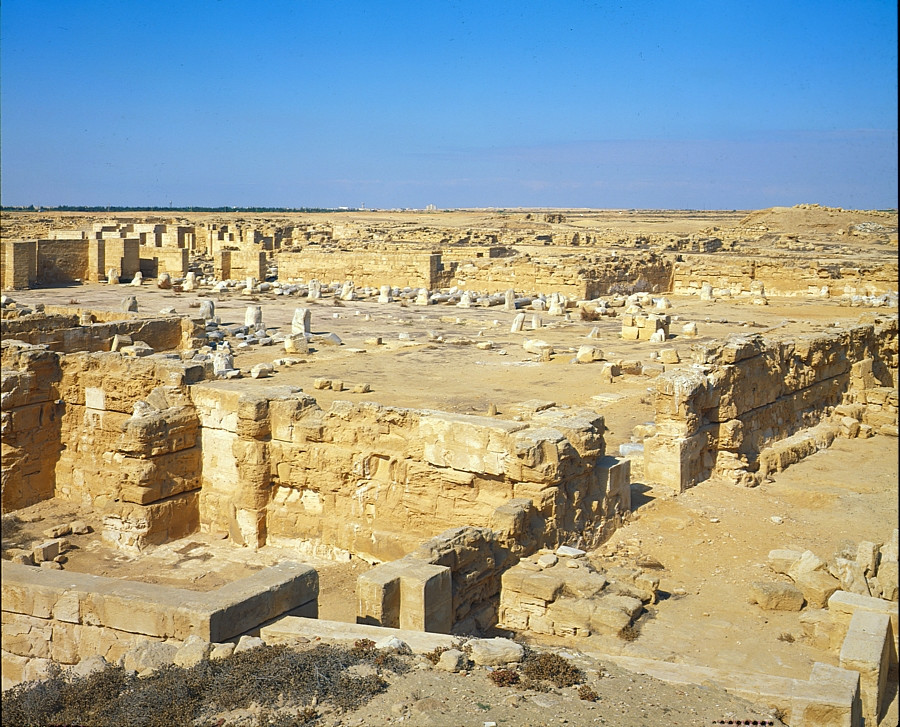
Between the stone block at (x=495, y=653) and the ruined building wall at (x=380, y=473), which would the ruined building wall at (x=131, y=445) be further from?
the stone block at (x=495, y=653)

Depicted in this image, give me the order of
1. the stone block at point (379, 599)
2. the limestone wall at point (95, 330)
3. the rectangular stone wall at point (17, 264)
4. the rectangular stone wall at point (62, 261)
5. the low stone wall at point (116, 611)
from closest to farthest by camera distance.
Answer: the low stone wall at point (116, 611), the stone block at point (379, 599), the limestone wall at point (95, 330), the rectangular stone wall at point (17, 264), the rectangular stone wall at point (62, 261)

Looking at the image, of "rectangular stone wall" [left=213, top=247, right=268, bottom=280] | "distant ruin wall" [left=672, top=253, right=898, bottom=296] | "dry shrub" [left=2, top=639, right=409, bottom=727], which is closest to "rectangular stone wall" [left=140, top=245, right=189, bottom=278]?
"rectangular stone wall" [left=213, top=247, right=268, bottom=280]

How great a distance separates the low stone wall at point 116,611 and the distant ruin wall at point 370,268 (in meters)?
26.7

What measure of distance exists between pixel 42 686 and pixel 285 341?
1457 centimetres

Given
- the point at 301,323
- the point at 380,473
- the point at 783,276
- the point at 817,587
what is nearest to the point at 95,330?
the point at 301,323

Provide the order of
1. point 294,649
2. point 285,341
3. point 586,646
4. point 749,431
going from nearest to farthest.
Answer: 1. point 294,649
2. point 586,646
3. point 749,431
4. point 285,341

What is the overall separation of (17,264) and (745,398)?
24.5 metres

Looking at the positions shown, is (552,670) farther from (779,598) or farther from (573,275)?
(573,275)

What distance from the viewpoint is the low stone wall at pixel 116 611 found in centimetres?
→ 489

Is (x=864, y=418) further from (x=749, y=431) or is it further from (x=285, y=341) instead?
(x=285, y=341)

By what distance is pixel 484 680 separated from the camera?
167 inches

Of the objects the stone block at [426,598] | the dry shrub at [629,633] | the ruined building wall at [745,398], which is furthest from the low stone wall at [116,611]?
the ruined building wall at [745,398]

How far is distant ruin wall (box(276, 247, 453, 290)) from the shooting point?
32.0 metres

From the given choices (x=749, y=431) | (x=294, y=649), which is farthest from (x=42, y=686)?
(x=749, y=431)
